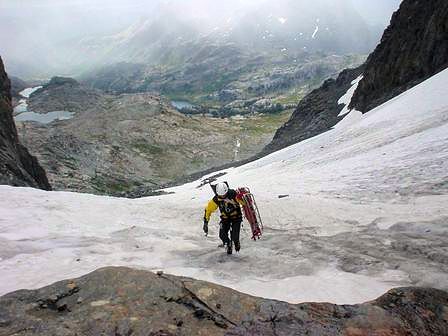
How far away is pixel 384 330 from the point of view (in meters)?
8.48

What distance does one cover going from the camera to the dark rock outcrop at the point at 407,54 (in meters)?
42.3

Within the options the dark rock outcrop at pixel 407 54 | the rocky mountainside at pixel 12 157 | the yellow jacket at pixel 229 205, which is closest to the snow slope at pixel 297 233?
the yellow jacket at pixel 229 205

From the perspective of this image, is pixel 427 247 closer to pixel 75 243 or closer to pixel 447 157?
pixel 447 157

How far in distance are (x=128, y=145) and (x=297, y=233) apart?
96388mm

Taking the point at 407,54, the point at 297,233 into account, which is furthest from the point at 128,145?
the point at 297,233

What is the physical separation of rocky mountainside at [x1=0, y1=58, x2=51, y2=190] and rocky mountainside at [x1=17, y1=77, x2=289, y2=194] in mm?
23084

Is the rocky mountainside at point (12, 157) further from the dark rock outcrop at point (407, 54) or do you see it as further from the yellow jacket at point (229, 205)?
the dark rock outcrop at point (407, 54)

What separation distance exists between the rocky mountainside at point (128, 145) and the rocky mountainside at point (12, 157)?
909 inches

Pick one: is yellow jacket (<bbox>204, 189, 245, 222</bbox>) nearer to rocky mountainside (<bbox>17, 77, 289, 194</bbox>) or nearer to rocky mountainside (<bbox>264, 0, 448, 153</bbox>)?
rocky mountainside (<bbox>264, 0, 448, 153</bbox>)

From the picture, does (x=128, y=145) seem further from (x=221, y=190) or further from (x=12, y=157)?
(x=221, y=190)

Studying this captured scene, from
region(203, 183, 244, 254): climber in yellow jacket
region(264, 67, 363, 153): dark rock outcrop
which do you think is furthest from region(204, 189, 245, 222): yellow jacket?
region(264, 67, 363, 153): dark rock outcrop

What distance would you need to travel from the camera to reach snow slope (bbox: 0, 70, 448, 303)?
37.8 ft

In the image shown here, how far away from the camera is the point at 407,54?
4938cm

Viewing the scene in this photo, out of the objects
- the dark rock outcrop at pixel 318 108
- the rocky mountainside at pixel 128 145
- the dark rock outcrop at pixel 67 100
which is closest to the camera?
the dark rock outcrop at pixel 318 108
